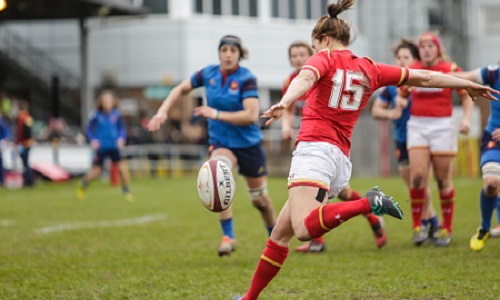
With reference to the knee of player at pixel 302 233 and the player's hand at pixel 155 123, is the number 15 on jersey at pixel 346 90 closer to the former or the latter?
the knee of player at pixel 302 233

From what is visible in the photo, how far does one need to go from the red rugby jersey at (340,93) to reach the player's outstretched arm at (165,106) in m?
2.10

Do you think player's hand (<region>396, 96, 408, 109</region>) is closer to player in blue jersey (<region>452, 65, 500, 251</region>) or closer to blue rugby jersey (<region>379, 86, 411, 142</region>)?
blue rugby jersey (<region>379, 86, 411, 142</region>)

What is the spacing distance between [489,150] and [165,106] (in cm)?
324

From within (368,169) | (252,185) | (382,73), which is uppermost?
(382,73)

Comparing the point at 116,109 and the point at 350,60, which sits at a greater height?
the point at 350,60

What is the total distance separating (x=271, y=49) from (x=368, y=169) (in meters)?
12.2

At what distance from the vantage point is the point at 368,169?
28812 millimetres

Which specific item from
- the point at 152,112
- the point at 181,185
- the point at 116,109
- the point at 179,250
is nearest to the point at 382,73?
the point at 179,250

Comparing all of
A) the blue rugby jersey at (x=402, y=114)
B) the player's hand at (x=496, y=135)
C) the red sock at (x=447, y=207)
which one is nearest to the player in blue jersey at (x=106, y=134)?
the blue rugby jersey at (x=402, y=114)

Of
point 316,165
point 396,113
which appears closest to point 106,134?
point 396,113

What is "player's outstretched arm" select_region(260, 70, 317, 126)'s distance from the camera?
220 inches

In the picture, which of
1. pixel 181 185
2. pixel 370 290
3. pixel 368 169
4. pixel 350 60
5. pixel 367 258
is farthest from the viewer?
pixel 368 169

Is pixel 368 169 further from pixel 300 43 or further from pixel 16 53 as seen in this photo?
pixel 300 43

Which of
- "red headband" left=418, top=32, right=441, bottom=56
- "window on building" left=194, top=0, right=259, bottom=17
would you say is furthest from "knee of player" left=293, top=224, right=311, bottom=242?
"window on building" left=194, top=0, right=259, bottom=17
